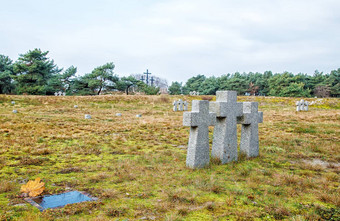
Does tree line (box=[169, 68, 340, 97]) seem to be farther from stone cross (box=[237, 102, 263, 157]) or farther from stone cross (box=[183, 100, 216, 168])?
stone cross (box=[183, 100, 216, 168])

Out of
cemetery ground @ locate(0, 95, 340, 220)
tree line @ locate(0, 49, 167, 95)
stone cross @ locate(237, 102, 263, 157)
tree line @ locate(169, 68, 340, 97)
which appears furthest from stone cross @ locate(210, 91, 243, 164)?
tree line @ locate(169, 68, 340, 97)

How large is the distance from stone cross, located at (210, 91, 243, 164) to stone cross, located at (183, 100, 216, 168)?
41 centimetres

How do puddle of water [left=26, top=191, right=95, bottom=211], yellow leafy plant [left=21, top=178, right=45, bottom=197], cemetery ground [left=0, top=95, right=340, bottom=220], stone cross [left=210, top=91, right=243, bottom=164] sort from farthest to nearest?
1. stone cross [left=210, top=91, right=243, bottom=164]
2. yellow leafy plant [left=21, top=178, right=45, bottom=197]
3. puddle of water [left=26, top=191, right=95, bottom=211]
4. cemetery ground [left=0, top=95, right=340, bottom=220]

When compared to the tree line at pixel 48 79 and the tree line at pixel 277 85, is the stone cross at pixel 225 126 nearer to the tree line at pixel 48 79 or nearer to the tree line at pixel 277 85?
the tree line at pixel 48 79

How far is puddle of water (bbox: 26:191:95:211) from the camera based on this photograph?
12.1 feet

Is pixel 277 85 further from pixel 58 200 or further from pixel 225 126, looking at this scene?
pixel 58 200

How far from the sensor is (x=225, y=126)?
614 cm

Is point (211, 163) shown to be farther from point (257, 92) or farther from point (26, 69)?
point (257, 92)

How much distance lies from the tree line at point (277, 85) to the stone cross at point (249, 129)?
162 feet

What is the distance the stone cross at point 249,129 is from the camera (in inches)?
270

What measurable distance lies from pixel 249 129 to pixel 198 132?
2.02 meters

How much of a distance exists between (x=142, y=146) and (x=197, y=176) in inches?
136

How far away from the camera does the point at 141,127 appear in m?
12.7

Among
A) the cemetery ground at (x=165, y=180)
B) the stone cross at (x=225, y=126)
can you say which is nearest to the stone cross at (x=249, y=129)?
the cemetery ground at (x=165, y=180)
